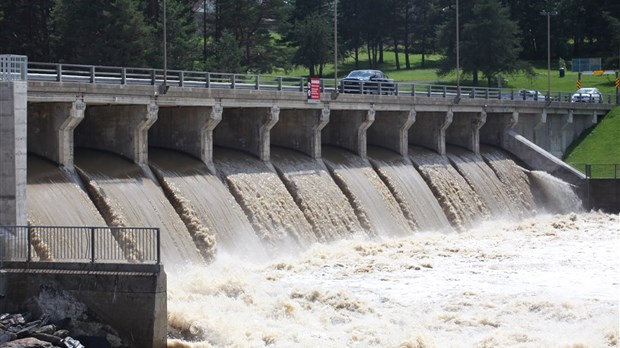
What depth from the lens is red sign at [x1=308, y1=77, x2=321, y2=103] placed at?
48281mm

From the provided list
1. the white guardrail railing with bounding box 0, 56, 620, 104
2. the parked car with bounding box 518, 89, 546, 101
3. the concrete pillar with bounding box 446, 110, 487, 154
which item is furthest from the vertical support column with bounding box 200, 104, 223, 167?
the parked car with bounding box 518, 89, 546, 101

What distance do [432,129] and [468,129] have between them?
389 centimetres

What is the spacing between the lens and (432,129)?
60812 millimetres

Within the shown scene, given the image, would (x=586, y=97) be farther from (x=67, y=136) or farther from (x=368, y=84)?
(x=67, y=136)

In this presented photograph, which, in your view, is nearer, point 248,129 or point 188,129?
point 188,129

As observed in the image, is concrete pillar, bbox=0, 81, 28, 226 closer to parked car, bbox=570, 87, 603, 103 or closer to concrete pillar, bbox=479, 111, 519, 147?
concrete pillar, bbox=479, 111, 519, 147

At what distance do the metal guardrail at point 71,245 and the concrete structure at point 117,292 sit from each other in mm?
536

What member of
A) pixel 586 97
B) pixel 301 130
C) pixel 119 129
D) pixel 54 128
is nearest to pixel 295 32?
pixel 586 97

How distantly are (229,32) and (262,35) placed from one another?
18.3 ft

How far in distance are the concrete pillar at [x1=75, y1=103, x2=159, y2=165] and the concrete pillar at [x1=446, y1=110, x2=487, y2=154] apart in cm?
2789

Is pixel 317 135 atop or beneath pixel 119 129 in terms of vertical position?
beneath

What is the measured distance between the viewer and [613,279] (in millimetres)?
38969

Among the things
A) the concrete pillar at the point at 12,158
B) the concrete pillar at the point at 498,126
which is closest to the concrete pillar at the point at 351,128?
the concrete pillar at the point at 498,126

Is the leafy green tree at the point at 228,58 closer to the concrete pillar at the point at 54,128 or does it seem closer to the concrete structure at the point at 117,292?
the concrete pillar at the point at 54,128
